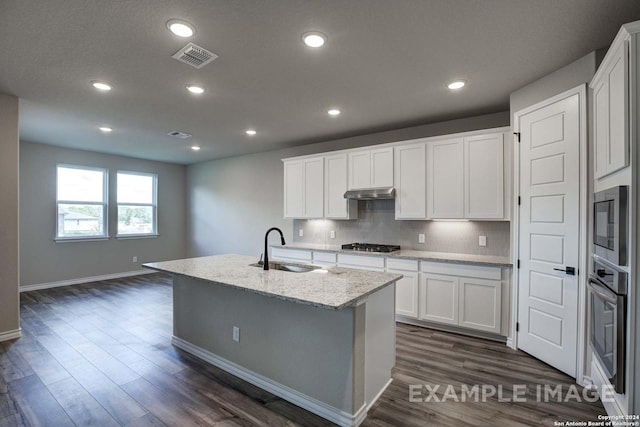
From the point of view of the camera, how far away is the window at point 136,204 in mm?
6926

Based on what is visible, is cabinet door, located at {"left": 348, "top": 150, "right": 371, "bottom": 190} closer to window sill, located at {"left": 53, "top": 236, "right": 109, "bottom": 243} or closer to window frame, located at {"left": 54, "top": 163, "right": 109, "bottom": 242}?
window frame, located at {"left": 54, "top": 163, "right": 109, "bottom": 242}

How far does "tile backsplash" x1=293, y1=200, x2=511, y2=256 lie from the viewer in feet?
12.6

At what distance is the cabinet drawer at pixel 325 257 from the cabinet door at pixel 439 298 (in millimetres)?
1328

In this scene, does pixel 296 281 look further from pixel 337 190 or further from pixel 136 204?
pixel 136 204

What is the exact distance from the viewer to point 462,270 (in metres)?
3.50

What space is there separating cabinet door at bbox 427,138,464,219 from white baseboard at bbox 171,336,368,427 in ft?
8.45

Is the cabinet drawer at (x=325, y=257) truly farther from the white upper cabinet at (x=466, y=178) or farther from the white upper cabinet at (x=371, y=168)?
the white upper cabinet at (x=466, y=178)

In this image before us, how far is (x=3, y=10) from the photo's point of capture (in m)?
1.95

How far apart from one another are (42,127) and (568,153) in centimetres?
679

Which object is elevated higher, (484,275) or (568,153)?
(568,153)

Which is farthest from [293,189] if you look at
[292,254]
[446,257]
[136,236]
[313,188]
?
[136,236]

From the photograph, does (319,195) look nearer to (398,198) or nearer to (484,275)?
(398,198)

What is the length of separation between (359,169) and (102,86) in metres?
3.26

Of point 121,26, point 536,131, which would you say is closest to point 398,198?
point 536,131
